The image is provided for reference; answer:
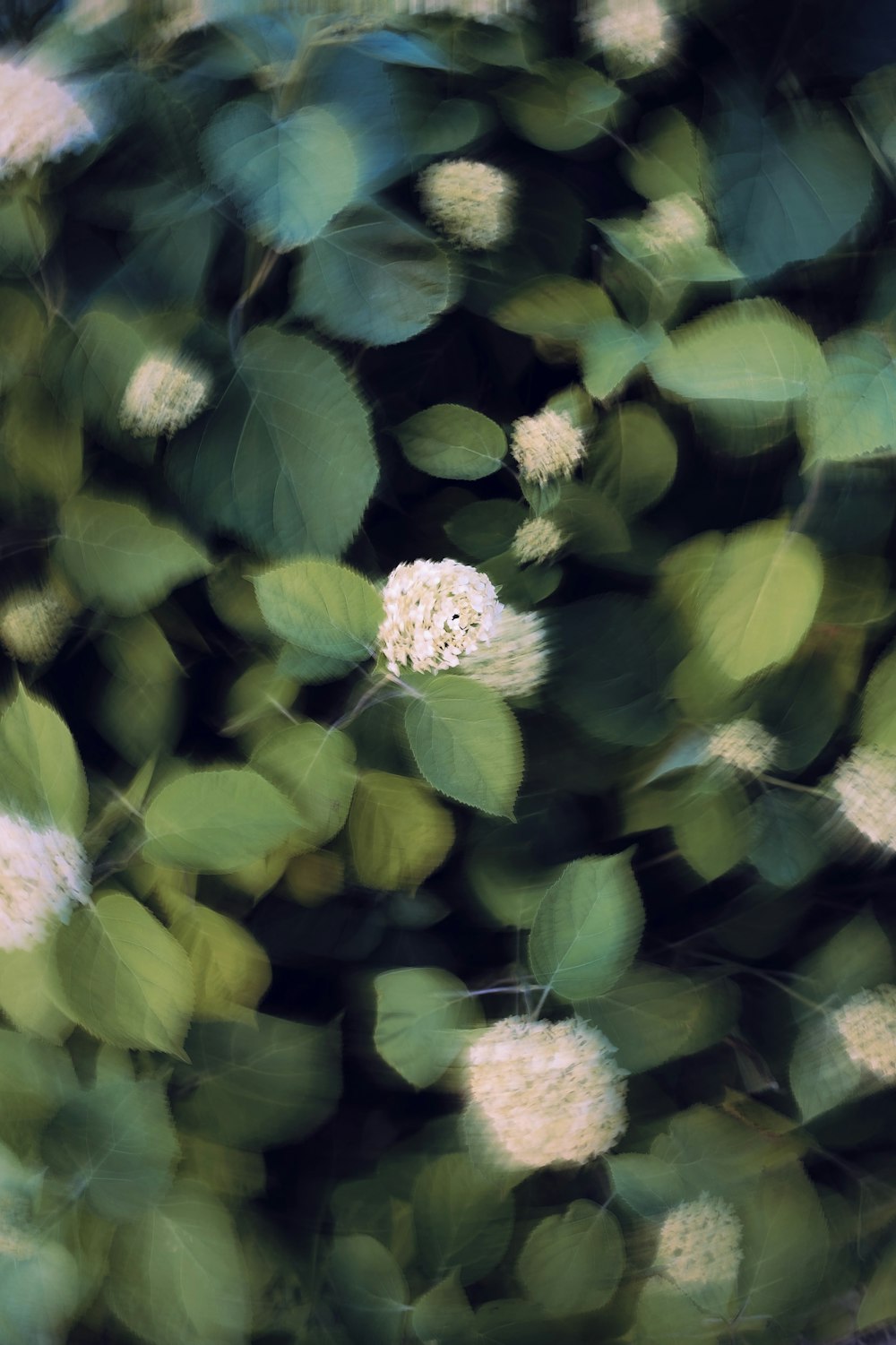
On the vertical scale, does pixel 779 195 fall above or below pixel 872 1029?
above

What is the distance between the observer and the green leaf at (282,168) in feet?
1.25

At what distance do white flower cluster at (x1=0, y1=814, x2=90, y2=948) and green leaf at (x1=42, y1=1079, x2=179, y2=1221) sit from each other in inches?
3.9

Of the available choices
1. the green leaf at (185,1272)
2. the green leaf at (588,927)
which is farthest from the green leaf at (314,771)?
the green leaf at (185,1272)

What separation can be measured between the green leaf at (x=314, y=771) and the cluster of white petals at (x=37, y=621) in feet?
0.38

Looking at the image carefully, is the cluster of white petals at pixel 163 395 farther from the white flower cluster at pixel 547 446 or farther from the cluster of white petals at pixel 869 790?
the cluster of white petals at pixel 869 790

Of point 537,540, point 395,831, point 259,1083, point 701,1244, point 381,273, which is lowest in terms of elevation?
point 701,1244

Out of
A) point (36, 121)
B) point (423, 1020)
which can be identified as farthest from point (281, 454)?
point (423, 1020)

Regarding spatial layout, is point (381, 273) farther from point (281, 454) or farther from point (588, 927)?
point (588, 927)

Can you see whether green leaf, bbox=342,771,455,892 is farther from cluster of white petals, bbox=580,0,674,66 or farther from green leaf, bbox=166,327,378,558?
cluster of white petals, bbox=580,0,674,66

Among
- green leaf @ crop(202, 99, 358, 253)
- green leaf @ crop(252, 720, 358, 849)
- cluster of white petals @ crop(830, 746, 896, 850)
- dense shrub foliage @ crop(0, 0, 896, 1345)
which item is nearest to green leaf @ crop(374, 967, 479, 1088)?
dense shrub foliage @ crop(0, 0, 896, 1345)

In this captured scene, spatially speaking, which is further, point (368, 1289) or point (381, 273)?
point (368, 1289)

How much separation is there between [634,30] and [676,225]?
0.08m

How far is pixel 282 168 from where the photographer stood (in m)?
0.38

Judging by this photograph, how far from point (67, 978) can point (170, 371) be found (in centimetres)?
28
